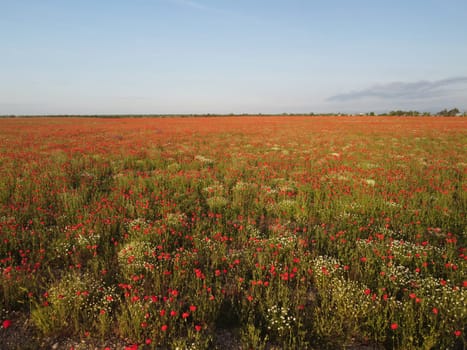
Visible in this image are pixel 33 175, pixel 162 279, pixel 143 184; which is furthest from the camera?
pixel 33 175

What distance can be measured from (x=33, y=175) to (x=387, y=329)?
1213 cm

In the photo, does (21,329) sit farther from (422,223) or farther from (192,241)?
(422,223)

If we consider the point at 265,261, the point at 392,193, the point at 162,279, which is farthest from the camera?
the point at 392,193

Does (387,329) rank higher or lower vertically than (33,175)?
lower

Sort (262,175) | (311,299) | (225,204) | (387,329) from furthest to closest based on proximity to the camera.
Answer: (262,175), (225,204), (311,299), (387,329)

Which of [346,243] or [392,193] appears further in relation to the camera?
[392,193]

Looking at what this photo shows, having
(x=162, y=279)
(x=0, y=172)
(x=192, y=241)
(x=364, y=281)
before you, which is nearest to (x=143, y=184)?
(x=192, y=241)

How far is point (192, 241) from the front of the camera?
545 cm

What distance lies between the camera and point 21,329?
10.8 feet

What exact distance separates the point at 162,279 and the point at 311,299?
237 cm

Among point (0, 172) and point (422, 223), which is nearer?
point (422, 223)

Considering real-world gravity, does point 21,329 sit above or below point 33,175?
below

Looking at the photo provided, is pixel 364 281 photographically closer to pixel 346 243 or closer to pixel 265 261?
pixel 346 243

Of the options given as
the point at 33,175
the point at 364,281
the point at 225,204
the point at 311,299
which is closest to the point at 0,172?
the point at 33,175
